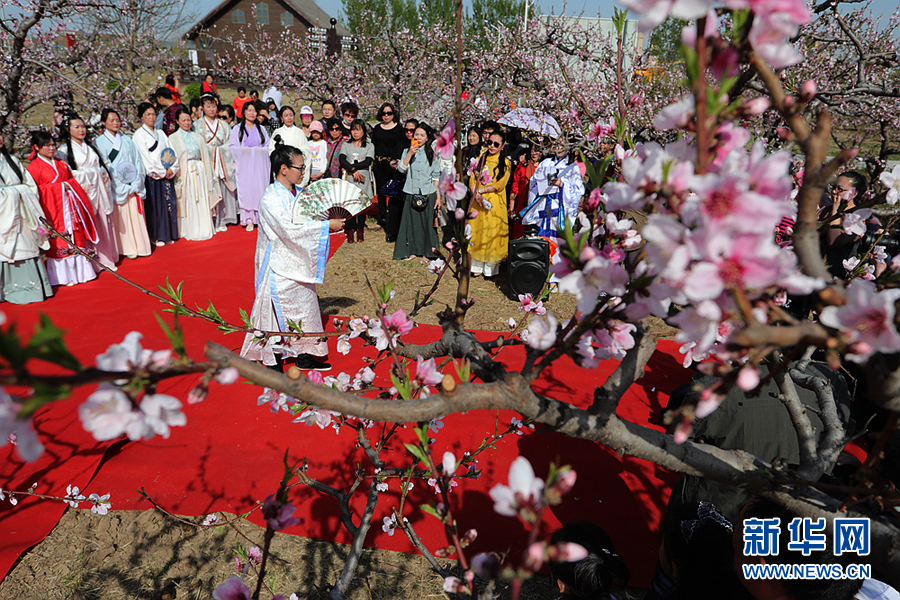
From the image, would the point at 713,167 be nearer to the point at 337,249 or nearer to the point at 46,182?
the point at 46,182

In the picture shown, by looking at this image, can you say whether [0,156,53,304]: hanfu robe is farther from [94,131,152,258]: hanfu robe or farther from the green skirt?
[94,131,152,258]: hanfu robe

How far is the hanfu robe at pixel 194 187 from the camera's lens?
24.0 ft

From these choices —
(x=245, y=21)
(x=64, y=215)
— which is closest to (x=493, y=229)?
(x=64, y=215)

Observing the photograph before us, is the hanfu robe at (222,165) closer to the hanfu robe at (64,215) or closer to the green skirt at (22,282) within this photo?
the hanfu robe at (64,215)

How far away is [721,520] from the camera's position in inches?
78.2

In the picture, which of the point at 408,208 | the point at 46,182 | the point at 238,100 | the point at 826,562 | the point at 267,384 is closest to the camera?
the point at 267,384

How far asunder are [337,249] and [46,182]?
3.42 m

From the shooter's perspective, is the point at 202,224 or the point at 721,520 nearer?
the point at 721,520

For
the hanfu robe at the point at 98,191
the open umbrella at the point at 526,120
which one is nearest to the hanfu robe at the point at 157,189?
the hanfu robe at the point at 98,191

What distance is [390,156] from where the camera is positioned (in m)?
7.67

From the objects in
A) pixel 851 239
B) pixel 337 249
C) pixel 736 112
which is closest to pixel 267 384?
pixel 736 112

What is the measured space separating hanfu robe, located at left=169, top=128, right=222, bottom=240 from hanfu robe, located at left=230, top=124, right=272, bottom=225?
407 mm

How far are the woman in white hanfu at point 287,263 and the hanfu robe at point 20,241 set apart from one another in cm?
277

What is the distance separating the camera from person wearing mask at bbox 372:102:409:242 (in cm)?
752
